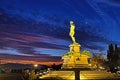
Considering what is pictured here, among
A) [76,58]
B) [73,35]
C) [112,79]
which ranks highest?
[73,35]

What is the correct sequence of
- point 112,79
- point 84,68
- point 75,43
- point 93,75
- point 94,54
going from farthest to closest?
point 94,54, point 75,43, point 84,68, point 93,75, point 112,79

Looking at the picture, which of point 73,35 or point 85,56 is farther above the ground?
point 73,35

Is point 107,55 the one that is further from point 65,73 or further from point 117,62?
point 65,73

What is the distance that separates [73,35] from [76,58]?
4617 millimetres

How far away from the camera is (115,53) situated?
12294 cm

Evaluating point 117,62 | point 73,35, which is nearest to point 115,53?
point 117,62

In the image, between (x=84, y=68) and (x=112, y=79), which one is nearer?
(x=112, y=79)

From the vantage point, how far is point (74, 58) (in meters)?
52.7

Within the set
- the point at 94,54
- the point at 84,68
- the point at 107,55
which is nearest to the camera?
the point at 84,68

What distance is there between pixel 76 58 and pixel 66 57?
1.92 m

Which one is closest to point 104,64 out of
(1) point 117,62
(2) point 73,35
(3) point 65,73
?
(1) point 117,62

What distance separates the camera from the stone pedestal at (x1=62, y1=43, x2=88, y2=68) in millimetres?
51934

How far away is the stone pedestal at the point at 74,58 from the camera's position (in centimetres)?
5193

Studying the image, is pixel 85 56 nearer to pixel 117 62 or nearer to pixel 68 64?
pixel 68 64
